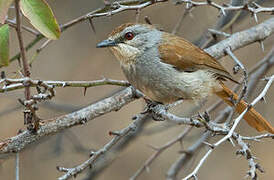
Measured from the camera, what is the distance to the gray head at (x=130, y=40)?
4.54m

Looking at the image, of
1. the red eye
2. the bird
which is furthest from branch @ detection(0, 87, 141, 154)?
the red eye

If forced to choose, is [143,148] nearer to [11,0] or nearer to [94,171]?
[94,171]

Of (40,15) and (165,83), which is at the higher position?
(40,15)

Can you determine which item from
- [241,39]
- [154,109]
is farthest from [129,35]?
[241,39]

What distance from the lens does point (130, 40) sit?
470 centimetres

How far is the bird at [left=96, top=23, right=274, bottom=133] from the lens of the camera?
4.46 meters

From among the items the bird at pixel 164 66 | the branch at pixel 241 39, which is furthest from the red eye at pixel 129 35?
the branch at pixel 241 39

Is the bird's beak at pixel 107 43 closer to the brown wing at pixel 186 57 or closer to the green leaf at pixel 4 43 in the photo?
the brown wing at pixel 186 57

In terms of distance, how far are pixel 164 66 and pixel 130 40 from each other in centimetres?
47

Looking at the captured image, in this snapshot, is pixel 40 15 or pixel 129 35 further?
pixel 129 35

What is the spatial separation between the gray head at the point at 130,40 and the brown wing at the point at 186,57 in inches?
6.7

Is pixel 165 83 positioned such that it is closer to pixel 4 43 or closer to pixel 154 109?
pixel 154 109

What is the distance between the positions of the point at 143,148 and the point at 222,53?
3.51 meters

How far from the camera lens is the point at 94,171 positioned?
17.5 feet
